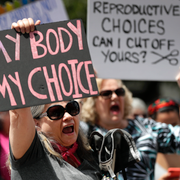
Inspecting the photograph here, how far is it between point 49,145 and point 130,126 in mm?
1368

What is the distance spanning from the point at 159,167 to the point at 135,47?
142 cm

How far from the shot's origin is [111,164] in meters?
1.78

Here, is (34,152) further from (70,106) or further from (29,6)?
(29,6)

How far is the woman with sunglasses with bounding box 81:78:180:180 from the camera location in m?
2.56

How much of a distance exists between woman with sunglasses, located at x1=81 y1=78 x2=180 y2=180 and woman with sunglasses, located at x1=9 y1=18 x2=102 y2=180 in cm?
79

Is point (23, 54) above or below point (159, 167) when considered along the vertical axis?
above

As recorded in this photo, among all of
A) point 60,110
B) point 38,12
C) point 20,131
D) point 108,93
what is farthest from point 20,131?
point 38,12

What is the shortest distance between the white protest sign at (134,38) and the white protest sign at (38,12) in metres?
0.76

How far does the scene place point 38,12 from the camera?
10.5ft

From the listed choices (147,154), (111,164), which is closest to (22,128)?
(111,164)

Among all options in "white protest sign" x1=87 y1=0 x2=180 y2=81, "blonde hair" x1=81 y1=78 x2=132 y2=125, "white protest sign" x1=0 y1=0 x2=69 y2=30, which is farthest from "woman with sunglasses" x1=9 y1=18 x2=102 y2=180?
"white protest sign" x1=0 y1=0 x2=69 y2=30

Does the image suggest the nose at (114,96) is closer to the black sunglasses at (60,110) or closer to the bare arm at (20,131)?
the black sunglasses at (60,110)

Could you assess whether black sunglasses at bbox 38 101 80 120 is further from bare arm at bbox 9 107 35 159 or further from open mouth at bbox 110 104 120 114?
open mouth at bbox 110 104 120 114

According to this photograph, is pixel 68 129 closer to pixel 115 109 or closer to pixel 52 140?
Answer: pixel 52 140
